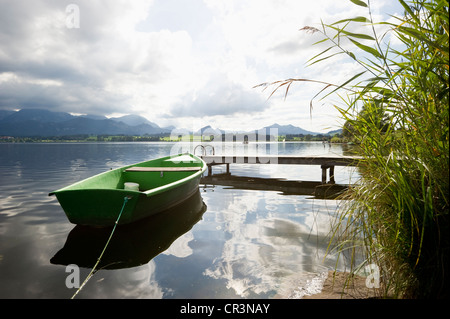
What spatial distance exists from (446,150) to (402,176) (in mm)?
340

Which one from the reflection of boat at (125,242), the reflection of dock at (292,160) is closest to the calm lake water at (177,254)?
Answer: the reflection of boat at (125,242)

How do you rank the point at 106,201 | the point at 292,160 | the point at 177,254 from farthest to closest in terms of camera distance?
the point at 292,160 → the point at 106,201 → the point at 177,254

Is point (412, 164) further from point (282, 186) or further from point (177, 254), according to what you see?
point (282, 186)

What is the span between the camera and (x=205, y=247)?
5.23m

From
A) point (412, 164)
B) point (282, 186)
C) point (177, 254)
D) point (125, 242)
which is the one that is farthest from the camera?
point (282, 186)

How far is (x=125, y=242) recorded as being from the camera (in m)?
5.26

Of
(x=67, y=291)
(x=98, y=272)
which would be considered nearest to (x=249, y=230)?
(x=98, y=272)

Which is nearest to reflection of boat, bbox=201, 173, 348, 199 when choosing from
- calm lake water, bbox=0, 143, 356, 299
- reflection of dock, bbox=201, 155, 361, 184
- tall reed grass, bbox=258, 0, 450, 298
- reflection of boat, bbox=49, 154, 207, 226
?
reflection of dock, bbox=201, 155, 361, 184

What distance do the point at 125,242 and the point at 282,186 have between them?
883cm

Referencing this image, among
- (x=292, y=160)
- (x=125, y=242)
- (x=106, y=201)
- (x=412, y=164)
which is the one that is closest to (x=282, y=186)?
(x=292, y=160)

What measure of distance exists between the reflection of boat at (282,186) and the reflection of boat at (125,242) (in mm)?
5654

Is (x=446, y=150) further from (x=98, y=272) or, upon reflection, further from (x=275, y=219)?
(x=275, y=219)

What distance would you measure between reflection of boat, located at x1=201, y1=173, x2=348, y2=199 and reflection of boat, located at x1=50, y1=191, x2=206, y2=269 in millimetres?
5654
